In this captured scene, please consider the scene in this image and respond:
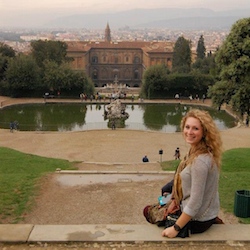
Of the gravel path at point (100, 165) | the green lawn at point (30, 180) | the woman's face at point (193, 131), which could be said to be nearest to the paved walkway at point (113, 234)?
the woman's face at point (193, 131)

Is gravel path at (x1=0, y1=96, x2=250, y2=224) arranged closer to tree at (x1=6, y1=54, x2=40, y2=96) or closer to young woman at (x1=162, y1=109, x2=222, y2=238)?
young woman at (x1=162, y1=109, x2=222, y2=238)

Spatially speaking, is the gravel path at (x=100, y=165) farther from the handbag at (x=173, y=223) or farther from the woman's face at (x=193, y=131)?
the woman's face at (x=193, y=131)

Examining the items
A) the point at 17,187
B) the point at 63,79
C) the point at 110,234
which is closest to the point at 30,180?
the point at 17,187

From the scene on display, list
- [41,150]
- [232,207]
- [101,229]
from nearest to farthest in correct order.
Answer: [101,229]
[232,207]
[41,150]

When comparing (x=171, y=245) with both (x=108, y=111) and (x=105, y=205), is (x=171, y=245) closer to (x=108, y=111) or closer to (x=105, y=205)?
(x=105, y=205)

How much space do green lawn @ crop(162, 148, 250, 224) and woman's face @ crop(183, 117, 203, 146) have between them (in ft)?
12.5

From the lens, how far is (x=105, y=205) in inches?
349

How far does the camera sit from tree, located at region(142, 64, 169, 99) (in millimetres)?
49219

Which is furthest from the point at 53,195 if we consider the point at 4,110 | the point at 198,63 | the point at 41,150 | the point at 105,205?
the point at 198,63

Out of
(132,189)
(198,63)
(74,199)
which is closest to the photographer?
(74,199)

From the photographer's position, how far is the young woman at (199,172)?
15.3 ft

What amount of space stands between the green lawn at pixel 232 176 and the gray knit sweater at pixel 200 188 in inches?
131

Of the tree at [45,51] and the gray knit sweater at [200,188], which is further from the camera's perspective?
the tree at [45,51]

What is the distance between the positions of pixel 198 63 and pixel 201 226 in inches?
2424
